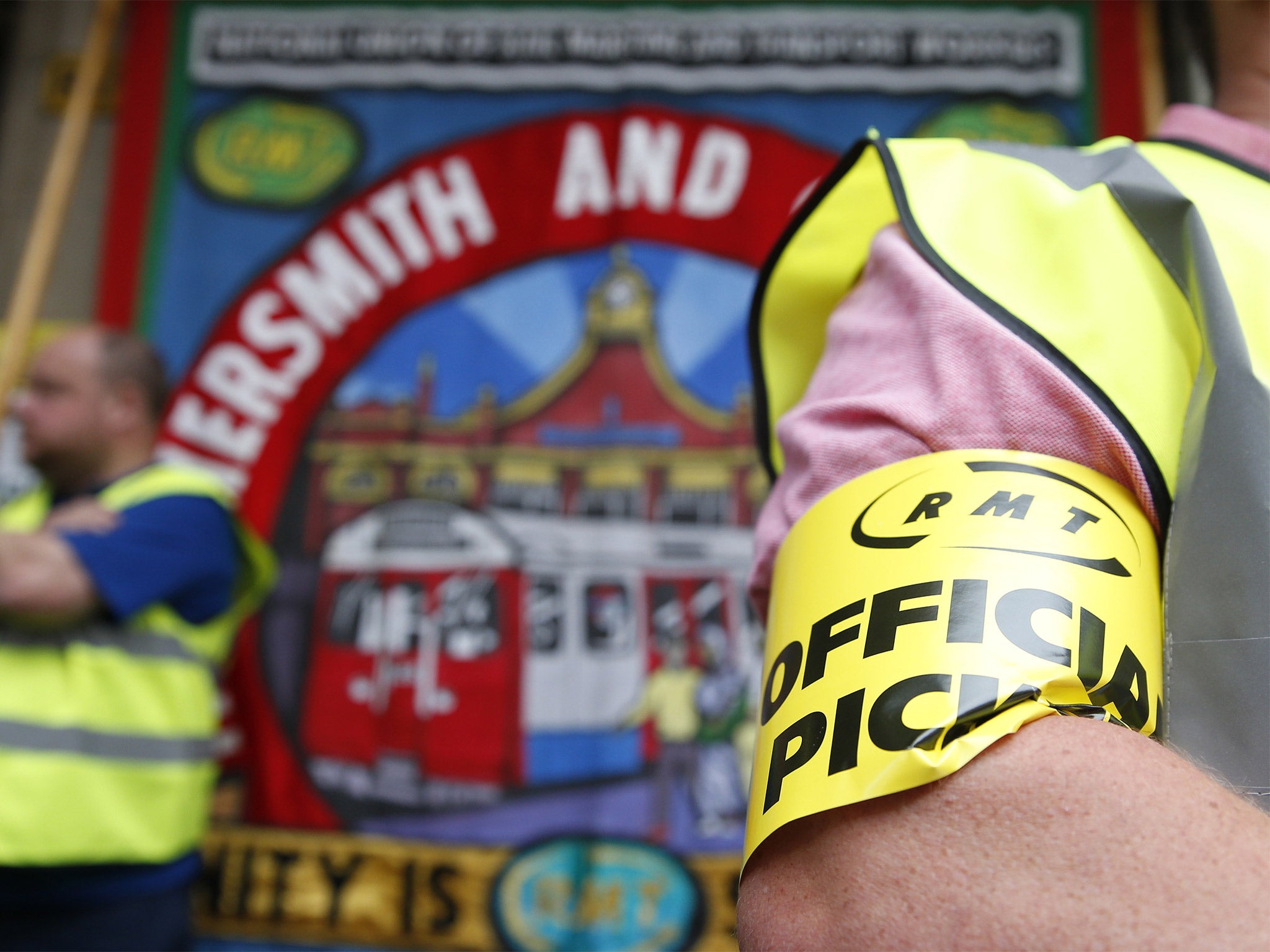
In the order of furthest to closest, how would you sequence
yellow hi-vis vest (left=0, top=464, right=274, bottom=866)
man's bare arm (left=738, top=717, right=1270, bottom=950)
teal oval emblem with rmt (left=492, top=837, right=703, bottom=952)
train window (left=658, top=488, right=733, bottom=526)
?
train window (left=658, top=488, right=733, bottom=526)
teal oval emblem with rmt (left=492, top=837, right=703, bottom=952)
yellow hi-vis vest (left=0, top=464, right=274, bottom=866)
man's bare arm (left=738, top=717, right=1270, bottom=950)

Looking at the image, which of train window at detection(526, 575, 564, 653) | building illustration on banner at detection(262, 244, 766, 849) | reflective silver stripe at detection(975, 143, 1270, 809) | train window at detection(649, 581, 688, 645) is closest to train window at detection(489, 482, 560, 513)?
building illustration on banner at detection(262, 244, 766, 849)

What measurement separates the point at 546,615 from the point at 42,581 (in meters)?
0.70

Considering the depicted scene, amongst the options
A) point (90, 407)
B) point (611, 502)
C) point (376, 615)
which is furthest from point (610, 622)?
point (90, 407)

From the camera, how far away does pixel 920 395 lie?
0.34m

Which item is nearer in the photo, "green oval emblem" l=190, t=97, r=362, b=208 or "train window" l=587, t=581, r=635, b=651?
"train window" l=587, t=581, r=635, b=651

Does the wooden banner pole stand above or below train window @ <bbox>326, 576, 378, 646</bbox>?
above

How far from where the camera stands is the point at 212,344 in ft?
5.44

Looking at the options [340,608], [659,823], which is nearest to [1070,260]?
[659,823]

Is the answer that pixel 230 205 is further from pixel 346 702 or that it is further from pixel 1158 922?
pixel 1158 922

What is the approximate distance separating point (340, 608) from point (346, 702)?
6.0 inches

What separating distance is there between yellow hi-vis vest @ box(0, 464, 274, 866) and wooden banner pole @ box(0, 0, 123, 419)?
411mm

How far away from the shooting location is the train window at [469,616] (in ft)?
5.01

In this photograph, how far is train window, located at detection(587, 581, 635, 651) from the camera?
1514 mm

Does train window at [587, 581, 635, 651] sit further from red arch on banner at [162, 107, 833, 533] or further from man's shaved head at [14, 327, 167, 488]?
man's shaved head at [14, 327, 167, 488]
